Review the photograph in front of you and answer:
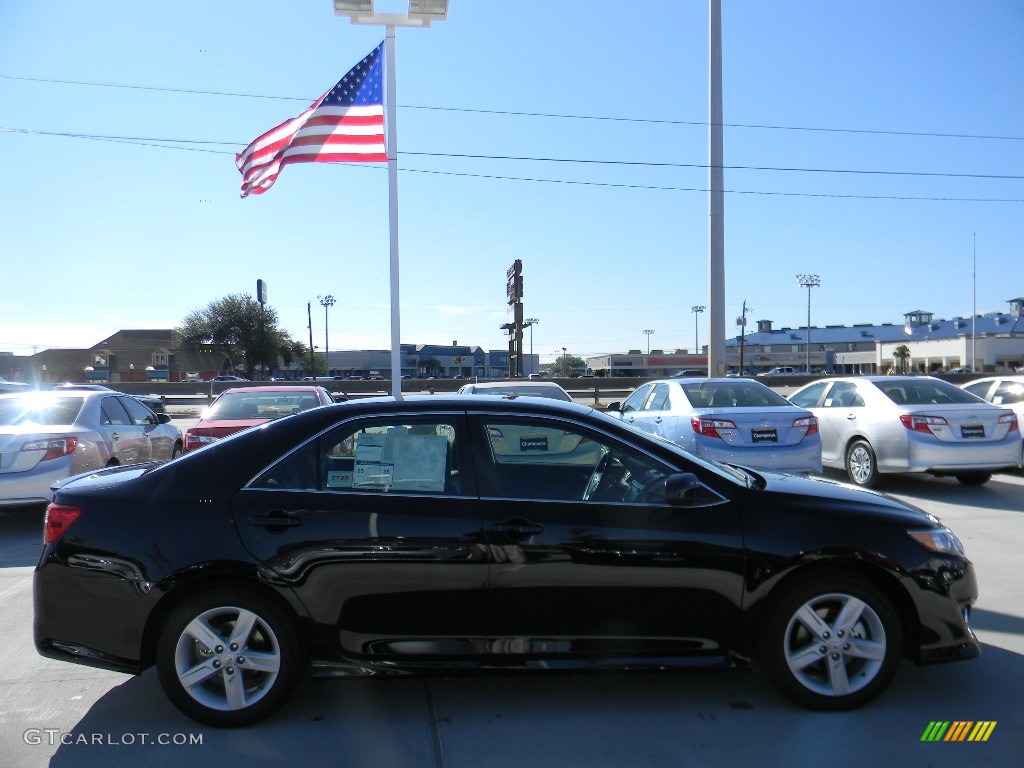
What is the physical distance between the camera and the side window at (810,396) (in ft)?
36.7

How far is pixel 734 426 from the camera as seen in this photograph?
848 cm

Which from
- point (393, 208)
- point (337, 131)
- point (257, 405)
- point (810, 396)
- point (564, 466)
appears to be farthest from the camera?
point (393, 208)

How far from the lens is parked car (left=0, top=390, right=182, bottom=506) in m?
7.59

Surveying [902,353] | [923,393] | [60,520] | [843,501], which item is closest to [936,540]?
[843,501]

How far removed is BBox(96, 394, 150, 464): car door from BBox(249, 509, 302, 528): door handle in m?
6.12

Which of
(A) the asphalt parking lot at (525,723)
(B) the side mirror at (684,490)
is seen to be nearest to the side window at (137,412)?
(A) the asphalt parking lot at (525,723)

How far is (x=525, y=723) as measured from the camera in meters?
3.59

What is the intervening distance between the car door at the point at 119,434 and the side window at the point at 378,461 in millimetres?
6064

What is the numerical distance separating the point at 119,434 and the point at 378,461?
6.69m

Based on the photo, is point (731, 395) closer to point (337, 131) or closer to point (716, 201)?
point (337, 131)

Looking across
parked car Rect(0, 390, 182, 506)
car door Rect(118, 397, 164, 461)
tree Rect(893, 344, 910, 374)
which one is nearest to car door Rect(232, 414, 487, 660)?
parked car Rect(0, 390, 182, 506)

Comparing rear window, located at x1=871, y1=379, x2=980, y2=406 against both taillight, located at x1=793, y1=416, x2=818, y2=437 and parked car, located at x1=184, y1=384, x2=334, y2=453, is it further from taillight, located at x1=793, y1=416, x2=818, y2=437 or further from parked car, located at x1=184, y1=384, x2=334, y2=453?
parked car, located at x1=184, y1=384, x2=334, y2=453

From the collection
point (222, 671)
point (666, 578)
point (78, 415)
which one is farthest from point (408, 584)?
point (78, 415)

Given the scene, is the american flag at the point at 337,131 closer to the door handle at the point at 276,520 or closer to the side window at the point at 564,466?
the side window at the point at 564,466
